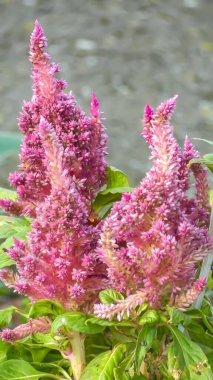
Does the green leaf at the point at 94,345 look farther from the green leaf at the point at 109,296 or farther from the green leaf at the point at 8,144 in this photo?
the green leaf at the point at 8,144

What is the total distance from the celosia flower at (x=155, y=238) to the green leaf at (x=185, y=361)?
69 mm

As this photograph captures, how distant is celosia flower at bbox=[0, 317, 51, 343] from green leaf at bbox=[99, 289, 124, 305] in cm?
19

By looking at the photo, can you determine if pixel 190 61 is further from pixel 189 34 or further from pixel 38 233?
pixel 38 233

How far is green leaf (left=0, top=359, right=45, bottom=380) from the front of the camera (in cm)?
129

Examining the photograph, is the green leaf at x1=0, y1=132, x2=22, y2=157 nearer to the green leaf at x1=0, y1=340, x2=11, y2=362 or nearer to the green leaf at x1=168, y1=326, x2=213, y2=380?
the green leaf at x1=0, y1=340, x2=11, y2=362

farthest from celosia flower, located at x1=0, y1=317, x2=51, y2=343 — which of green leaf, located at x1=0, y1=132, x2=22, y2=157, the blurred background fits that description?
the blurred background

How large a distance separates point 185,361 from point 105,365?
0.42ft

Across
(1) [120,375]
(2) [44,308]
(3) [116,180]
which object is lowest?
(1) [120,375]

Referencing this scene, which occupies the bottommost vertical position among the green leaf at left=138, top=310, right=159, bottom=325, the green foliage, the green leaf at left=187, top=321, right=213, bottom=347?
the green leaf at left=187, top=321, right=213, bottom=347

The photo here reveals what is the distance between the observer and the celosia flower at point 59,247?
3.86 ft

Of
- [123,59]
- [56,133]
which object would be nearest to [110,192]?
[56,133]

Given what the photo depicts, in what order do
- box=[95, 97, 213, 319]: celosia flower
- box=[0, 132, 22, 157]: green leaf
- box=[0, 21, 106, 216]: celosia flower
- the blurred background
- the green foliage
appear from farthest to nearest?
1. the blurred background
2. box=[0, 132, 22, 157]: green leaf
3. the green foliage
4. box=[0, 21, 106, 216]: celosia flower
5. box=[95, 97, 213, 319]: celosia flower

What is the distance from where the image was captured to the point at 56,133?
1282 millimetres

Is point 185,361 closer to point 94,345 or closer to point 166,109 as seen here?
Answer: point 94,345
